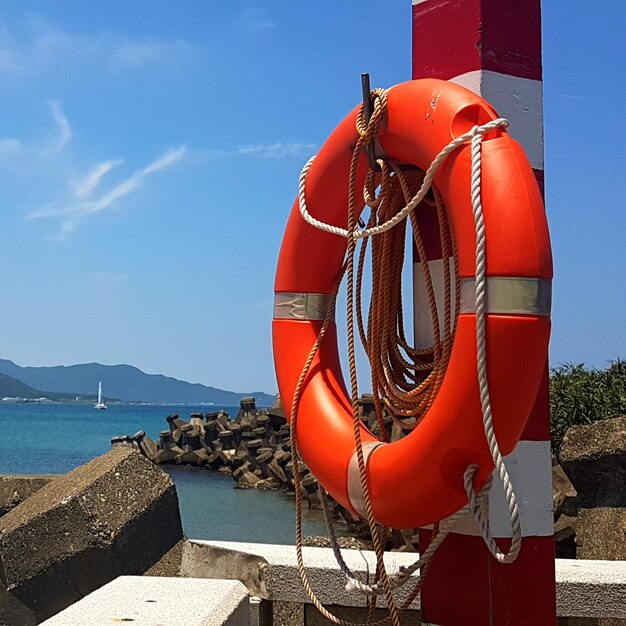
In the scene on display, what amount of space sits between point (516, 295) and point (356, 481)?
2.22ft

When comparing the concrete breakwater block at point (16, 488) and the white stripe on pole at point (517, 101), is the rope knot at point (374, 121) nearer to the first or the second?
the white stripe on pole at point (517, 101)

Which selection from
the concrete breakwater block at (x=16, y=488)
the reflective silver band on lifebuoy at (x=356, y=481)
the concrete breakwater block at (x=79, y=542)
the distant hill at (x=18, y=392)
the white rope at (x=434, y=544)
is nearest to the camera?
the white rope at (x=434, y=544)

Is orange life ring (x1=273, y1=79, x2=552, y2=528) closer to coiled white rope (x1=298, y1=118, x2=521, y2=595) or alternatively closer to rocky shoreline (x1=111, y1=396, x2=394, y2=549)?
coiled white rope (x1=298, y1=118, x2=521, y2=595)

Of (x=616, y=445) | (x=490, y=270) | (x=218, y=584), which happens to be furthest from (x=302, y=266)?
(x=616, y=445)

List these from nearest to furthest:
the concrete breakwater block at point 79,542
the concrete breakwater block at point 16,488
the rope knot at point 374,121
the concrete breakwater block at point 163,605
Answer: the concrete breakwater block at point 163,605
the rope knot at point 374,121
the concrete breakwater block at point 79,542
the concrete breakwater block at point 16,488

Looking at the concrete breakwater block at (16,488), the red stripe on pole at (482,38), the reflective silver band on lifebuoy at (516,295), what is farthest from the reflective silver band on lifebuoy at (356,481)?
the concrete breakwater block at (16,488)

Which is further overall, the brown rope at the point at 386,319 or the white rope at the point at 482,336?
the brown rope at the point at 386,319

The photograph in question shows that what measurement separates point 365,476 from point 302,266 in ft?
2.41

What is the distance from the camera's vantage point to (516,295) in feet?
6.58

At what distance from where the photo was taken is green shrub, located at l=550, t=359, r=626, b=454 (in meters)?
8.11

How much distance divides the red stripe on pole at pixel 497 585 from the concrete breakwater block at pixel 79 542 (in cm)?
187

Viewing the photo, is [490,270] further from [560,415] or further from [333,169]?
[560,415]

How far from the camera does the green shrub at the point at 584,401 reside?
811cm

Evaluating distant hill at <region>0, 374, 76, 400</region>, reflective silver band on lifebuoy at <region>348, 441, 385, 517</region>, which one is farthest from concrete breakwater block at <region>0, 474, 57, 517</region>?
distant hill at <region>0, 374, 76, 400</region>
